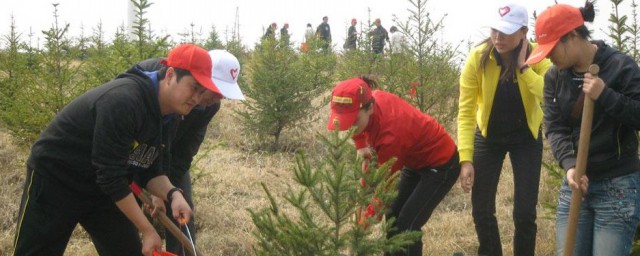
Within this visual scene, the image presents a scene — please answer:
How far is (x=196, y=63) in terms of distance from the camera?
9.80 ft

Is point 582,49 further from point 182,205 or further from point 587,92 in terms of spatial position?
point 182,205

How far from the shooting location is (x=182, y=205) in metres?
3.39

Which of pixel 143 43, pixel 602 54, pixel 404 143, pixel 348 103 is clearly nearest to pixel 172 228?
→ pixel 348 103

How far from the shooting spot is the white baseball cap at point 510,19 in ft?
12.7

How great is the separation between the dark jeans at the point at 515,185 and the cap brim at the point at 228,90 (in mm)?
1765

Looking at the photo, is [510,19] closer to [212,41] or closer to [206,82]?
[206,82]

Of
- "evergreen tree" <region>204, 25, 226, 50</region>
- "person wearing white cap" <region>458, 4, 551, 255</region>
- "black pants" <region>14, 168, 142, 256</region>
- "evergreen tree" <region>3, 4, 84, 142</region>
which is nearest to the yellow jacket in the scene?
"person wearing white cap" <region>458, 4, 551, 255</region>

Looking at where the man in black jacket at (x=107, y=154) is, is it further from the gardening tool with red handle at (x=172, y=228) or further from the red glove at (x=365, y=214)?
the red glove at (x=365, y=214)

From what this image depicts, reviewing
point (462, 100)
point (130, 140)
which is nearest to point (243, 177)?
point (462, 100)

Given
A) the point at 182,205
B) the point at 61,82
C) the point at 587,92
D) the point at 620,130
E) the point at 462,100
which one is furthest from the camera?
the point at 61,82

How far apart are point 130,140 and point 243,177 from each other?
470 cm

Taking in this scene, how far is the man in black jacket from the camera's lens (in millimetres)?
2934

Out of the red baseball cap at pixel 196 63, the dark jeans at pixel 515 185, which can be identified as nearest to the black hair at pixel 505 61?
the dark jeans at pixel 515 185

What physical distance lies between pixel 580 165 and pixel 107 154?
196 centimetres
